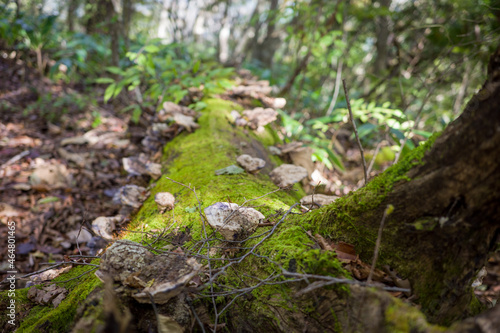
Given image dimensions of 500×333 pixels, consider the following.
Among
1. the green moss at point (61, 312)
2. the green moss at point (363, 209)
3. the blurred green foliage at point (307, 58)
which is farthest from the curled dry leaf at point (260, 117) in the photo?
the green moss at point (61, 312)

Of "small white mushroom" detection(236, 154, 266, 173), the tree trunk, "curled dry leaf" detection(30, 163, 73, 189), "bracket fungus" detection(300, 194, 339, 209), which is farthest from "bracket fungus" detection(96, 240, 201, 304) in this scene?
"curled dry leaf" detection(30, 163, 73, 189)

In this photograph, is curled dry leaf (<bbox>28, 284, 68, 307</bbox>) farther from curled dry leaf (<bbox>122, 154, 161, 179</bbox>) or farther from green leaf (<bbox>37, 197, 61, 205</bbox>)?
green leaf (<bbox>37, 197, 61, 205</bbox>)

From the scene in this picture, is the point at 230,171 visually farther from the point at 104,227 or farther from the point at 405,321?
the point at 405,321

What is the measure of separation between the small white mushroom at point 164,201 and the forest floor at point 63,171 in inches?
19.8

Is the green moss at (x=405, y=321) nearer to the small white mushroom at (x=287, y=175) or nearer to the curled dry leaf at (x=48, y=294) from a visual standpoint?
the small white mushroom at (x=287, y=175)

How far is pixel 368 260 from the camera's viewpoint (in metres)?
1.62

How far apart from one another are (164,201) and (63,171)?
3.08 m

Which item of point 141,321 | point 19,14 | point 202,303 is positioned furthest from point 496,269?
point 19,14

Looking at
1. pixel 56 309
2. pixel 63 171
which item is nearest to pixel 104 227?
pixel 56 309

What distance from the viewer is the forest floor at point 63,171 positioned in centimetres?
331

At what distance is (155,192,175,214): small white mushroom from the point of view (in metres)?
2.50

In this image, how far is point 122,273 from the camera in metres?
1.53

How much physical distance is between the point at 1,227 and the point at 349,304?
14.0 ft

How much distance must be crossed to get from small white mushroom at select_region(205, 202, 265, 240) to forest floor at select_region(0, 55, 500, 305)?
1051 mm
